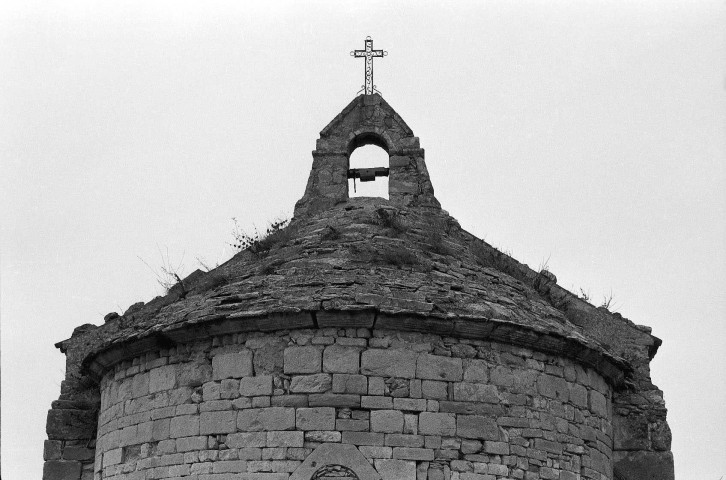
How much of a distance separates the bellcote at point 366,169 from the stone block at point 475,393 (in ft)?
11.2

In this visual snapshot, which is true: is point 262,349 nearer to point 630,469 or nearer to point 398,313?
point 398,313

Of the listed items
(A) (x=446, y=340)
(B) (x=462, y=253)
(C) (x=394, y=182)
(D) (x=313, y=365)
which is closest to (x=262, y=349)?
(D) (x=313, y=365)

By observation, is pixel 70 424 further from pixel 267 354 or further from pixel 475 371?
pixel 475 371

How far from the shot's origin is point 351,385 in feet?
27.7

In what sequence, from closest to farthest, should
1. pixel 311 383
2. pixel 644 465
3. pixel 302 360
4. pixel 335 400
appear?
pixel 335 400 → pixel 311 383 → pixel 302 360 → pixel 644 465

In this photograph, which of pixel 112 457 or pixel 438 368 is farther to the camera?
pixel 112 457

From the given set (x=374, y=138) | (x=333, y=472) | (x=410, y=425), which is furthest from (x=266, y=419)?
(x=374, y=138)

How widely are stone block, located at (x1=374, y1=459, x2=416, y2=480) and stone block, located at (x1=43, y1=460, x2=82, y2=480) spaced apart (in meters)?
4.23

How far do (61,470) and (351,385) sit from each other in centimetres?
420

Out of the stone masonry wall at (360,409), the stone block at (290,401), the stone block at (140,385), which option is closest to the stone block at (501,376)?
the stone masonry wall at (360,409)

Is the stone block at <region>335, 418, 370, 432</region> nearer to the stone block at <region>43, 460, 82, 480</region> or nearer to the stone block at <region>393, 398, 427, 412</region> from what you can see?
the stone block at <region>393, 398, 427, 412</region>

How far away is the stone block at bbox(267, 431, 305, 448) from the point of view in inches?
327

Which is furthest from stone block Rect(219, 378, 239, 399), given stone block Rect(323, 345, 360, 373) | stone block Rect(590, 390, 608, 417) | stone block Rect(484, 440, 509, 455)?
stone block Rect(590, 390, 608, 417)

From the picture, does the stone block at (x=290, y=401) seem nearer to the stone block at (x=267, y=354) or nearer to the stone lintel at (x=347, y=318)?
the stone block at (x=267, y=354)
